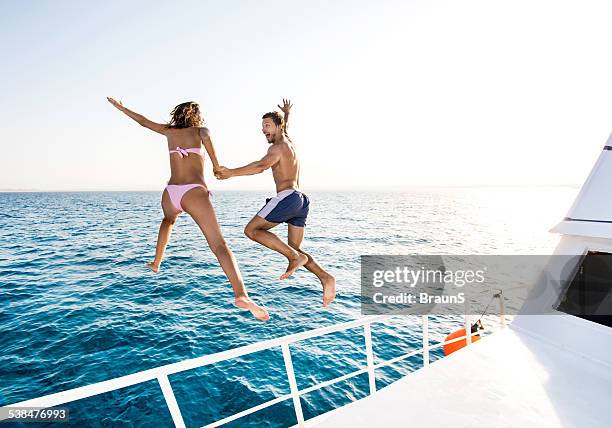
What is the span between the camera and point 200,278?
18.8 m

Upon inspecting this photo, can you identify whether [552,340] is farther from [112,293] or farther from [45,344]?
[112,293]

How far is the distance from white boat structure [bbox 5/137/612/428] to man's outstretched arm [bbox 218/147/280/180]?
Answer: 62.7 inches

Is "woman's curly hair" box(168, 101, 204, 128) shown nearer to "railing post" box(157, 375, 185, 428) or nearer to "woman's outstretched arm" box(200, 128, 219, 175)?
"woman's outstretched arm" box(200, 128, 219, 175)

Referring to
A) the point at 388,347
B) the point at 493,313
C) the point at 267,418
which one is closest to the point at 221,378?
the point at 267,418

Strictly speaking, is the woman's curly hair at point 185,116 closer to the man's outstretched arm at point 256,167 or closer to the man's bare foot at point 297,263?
the man's outstretched arm at point 256,167

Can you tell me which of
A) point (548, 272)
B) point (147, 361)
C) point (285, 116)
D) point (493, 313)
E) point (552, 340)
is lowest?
point (493, 313)

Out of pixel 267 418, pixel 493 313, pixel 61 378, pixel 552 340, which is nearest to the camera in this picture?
pixel 552 340

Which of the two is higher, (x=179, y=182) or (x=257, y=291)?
(x=179, y=182)

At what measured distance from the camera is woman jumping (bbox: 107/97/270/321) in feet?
7.34

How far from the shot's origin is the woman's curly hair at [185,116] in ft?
7.48

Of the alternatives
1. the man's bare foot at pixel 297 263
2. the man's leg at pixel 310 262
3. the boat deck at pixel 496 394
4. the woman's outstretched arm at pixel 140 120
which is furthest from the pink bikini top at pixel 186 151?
the boat deck at pixel 496 394

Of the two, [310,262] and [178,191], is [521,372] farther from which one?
[178,191]

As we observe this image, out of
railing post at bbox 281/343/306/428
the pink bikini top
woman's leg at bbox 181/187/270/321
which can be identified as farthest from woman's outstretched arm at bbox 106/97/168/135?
railing post at bbox 281/343/306/428

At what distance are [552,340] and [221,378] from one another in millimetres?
7963
